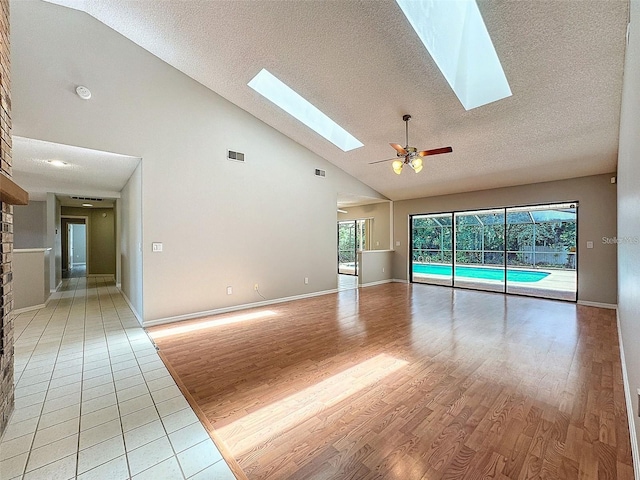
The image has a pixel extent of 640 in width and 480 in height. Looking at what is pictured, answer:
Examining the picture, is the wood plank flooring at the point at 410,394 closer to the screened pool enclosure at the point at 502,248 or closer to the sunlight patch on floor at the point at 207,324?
the sunlight patch on floor at the point at 207,324

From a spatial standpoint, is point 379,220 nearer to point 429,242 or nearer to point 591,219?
point 429,242

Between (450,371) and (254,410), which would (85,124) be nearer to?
(254,410)

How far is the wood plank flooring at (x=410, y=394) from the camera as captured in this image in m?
1.60

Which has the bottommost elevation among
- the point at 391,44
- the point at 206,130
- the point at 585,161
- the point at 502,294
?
the point at 502,294

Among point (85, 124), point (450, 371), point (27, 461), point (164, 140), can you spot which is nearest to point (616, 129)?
point (450, 371)

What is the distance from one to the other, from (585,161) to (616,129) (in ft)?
3.55

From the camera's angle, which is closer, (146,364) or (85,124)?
(146,364)

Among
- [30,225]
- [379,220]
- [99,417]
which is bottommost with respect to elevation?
[99,417]

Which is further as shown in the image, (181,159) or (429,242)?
(429,242)

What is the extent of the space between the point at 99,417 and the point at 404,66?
15.3 ft

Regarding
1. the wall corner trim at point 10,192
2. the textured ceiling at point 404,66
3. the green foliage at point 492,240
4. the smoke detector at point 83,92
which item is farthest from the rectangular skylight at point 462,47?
the green foliage at point 492,240

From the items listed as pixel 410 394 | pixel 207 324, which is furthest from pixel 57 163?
pixel 410 394

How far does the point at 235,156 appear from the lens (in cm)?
505

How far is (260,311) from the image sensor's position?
502 centimetres
